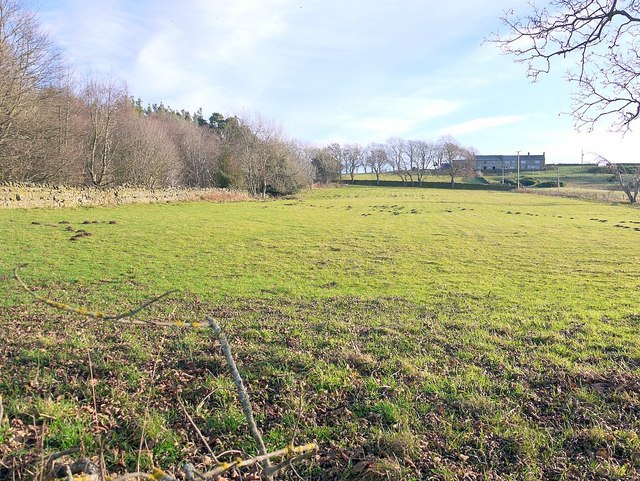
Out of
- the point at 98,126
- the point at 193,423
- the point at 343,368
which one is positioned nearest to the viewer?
the point at 193,423

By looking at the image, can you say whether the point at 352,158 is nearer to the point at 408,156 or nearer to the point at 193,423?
the point at 408,156

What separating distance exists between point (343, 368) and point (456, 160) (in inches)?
4678

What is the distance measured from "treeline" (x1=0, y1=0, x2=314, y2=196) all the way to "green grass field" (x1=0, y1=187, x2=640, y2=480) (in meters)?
23.5

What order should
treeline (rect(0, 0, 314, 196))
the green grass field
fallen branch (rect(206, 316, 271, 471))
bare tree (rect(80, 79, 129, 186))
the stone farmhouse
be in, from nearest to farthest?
Result: fallen branch (rect(206, 316, 271, 471)) < the green grass field < treeline (rect(0, 0, 314, 196)) < bare tree (rect(80, 79, 129, 186)) < the stone farmhouse

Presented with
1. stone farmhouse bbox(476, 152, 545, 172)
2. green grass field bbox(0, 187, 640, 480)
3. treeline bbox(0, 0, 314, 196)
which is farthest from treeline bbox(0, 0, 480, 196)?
stone farmhouse bbox(476, 152, 545, 172)

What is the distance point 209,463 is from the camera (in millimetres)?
3568

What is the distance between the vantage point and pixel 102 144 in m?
45.1

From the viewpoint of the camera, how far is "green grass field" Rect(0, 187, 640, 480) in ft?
12.5

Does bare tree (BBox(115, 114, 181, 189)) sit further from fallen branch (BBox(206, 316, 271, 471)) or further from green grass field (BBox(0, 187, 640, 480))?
fallen branch (BBox(206, 316, 271, 471))

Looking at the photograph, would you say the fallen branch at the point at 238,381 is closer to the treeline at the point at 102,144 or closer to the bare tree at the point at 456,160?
the treeline at the point at 102,144

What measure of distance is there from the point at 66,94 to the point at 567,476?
155ft

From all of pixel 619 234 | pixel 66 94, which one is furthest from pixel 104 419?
pixel 66 94

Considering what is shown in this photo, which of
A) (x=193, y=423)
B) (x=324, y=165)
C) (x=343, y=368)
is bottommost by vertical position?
(x=343, y=368)

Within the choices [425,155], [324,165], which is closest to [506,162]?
[425,155]
